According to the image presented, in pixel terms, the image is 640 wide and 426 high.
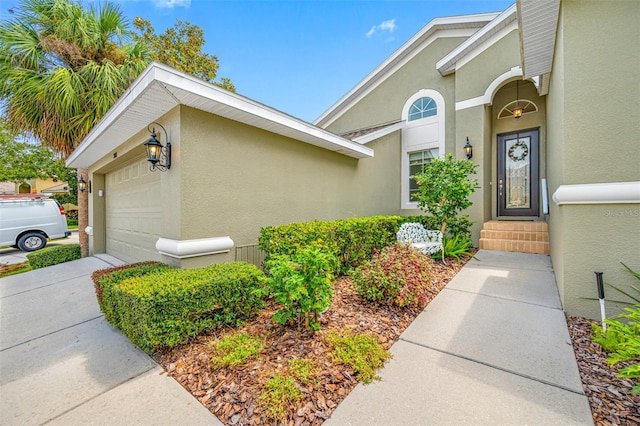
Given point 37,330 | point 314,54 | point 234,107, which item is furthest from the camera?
point 314,54

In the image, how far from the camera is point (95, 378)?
2408 millimetres

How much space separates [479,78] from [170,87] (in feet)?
24.8

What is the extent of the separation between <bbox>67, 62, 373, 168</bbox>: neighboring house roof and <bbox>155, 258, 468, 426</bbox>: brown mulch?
322 centimetres

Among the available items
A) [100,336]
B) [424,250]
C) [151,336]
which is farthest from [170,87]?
[424,250]

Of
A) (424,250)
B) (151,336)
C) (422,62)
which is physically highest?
(422,62)

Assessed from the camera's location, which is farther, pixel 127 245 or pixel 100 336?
pixel 127 245

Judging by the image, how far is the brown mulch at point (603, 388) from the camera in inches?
69.0

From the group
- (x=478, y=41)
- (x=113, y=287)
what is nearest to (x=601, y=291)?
(x=113, y=287)

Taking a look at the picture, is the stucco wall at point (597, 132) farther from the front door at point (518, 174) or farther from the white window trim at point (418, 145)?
the front door at point (518, 174)

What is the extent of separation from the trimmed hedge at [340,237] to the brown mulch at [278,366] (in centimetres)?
105

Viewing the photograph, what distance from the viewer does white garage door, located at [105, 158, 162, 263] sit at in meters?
5.37

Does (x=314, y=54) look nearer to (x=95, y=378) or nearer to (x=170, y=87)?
(x=170, y=87)

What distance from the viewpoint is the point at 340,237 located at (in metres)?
4.81

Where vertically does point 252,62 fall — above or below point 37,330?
above
